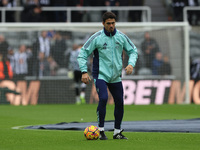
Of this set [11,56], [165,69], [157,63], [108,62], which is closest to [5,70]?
[11,56]

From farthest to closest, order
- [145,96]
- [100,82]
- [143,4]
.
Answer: [143,4]
[145,96]
[100,82]

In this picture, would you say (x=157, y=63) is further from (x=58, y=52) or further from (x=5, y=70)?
(x=5, y=70)

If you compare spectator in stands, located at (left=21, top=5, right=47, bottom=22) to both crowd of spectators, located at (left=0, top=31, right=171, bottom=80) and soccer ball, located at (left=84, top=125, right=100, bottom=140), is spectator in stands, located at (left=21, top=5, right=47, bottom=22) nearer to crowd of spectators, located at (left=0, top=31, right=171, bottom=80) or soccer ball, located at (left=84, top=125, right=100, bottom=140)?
crowd of spectators, located at (left=0, top=31, right=171, bottom=80)

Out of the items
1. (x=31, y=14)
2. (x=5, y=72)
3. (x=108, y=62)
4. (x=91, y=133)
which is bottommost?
(x=91, y=133)

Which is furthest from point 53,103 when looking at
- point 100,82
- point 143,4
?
point 100,82

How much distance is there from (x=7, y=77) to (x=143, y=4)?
27.5 feet

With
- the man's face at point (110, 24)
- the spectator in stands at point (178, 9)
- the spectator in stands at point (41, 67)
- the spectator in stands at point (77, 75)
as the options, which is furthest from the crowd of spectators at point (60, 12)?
the man's face at point (110, 24)

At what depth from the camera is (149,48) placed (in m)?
23.7

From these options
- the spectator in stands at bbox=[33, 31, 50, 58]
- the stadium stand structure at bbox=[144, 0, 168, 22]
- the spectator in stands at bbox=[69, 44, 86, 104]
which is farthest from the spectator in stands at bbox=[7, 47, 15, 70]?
the stadium stand structure at bbox=[144, 0, 168, 22]

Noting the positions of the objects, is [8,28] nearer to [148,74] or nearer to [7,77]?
[7,77]

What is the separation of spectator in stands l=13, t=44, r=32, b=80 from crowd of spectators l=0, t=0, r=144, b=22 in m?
2.02

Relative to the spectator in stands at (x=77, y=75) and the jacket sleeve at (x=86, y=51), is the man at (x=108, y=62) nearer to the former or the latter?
the jacket sleeve at (x=86, y=51)

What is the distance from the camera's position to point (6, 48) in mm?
23828

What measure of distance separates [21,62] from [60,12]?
3.46 m
